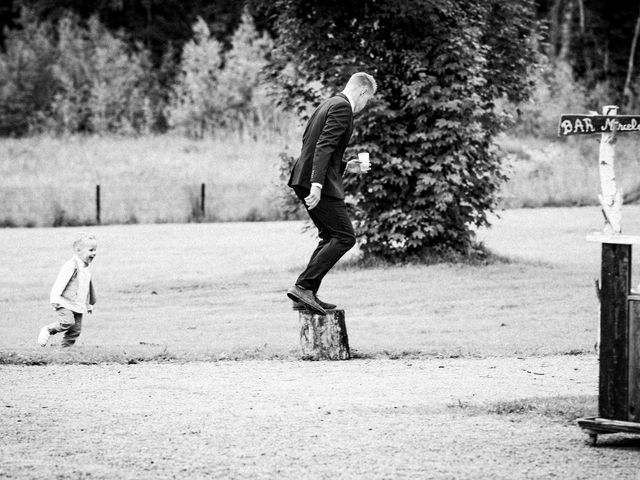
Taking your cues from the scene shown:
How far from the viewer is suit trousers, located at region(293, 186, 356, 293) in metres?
9.84

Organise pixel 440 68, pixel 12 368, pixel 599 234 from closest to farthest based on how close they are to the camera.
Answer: pixel 599 234, pixel 12 368, pixel 440 68

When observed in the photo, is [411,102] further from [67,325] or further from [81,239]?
[67,325]

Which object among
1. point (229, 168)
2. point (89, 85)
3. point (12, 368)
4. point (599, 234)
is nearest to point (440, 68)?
point (12, 368)

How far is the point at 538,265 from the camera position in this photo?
755 inches

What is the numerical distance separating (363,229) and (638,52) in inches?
1750

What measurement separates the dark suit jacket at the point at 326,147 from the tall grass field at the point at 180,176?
13070 millimetres

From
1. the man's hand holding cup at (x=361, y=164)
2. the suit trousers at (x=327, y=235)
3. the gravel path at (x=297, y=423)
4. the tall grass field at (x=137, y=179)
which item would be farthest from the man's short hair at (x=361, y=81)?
the tall grass field at (x=137, y=179)

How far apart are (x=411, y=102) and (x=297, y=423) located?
1139cm

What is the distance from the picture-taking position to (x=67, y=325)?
11359 mm

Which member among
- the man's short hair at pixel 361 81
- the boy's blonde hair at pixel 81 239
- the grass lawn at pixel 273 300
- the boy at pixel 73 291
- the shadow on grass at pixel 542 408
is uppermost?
the man's short hair at pixel 361 81

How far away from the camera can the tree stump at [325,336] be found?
1028 cm

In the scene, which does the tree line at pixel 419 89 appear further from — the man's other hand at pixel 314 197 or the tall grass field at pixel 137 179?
the man's other hand at pixel 314 197

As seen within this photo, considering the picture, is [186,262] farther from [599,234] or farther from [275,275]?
[599,234]

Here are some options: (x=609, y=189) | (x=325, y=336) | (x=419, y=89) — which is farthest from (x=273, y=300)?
(x=609, y=189)
